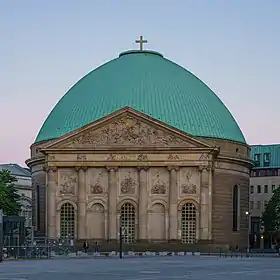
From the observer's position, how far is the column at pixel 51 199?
342ft

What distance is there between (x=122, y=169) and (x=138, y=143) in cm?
368

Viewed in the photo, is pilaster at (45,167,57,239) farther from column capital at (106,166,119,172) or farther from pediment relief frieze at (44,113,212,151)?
column capital at (106,166,119,172)

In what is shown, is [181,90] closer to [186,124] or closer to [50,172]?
[186,124]

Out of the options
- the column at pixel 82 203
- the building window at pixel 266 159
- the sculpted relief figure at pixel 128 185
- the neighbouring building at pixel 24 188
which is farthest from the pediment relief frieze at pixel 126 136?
the building window at pixel 266 159

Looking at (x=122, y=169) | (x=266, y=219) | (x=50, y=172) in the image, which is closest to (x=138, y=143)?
(x=122, y=169)

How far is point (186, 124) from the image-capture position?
109 m

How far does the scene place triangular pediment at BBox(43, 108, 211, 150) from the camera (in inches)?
4031

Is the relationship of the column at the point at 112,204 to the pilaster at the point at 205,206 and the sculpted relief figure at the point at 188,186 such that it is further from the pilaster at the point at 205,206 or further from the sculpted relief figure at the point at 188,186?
the pilaster at the point at 205,206

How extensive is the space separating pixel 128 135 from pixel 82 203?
975 centimetres

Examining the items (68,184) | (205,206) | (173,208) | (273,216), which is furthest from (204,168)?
(273,216)

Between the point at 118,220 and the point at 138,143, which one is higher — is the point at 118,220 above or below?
below

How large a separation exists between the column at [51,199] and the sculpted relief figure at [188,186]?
1523 cm

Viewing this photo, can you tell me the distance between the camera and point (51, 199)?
10456 cm

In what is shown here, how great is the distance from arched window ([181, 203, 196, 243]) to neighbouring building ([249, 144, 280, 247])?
50.1 metres
